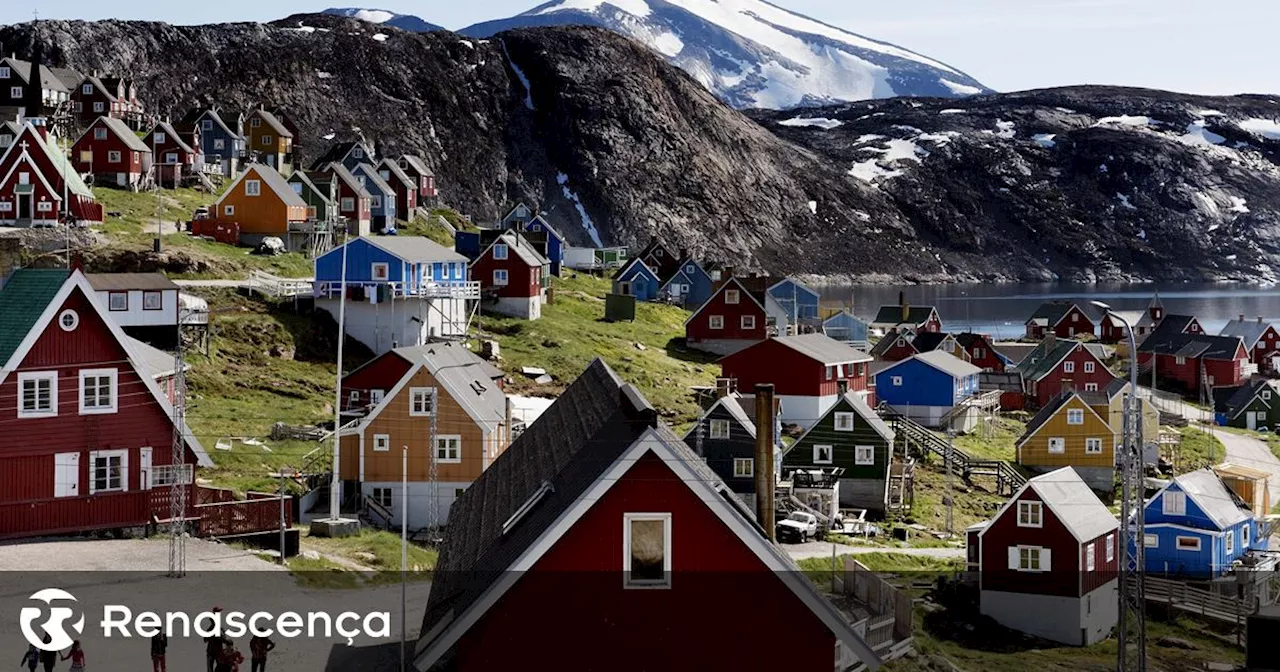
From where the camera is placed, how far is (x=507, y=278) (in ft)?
269

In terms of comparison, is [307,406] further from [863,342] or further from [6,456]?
[863,342]

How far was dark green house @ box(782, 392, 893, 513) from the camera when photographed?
188 ft

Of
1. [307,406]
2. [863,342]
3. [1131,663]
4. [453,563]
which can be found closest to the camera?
[453,563]

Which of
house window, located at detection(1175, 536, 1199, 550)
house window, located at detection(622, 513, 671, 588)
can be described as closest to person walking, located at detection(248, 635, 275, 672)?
house window, located at detection(622, 513, 671, 588)

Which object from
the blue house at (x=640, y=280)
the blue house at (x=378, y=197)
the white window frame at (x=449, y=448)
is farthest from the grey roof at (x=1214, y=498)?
the blue house at (x=378, y=197)

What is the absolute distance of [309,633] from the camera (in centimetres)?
2941

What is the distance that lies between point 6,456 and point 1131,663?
91.4ft

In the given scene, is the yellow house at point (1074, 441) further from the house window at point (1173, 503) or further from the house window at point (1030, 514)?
the house window at point (1030, 514)

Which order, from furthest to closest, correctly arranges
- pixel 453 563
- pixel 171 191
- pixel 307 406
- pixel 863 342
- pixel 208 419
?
pixel 863 342 < pixel 171 191 < pixel 307 406 < pixel 208 419 < pixel 453 563

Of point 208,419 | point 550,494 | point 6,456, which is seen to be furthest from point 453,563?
point 208,419

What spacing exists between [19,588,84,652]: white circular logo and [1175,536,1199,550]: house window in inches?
1430

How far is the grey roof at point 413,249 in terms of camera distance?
69.0 m

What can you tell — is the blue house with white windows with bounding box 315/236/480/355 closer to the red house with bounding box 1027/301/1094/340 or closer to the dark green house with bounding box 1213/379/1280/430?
the dark green house with bounding box 1213/379/1280/430

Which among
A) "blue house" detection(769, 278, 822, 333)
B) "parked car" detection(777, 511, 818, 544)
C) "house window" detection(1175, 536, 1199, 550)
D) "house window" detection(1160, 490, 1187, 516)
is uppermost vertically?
"blue house" detection(769, 278, 822, 333)
